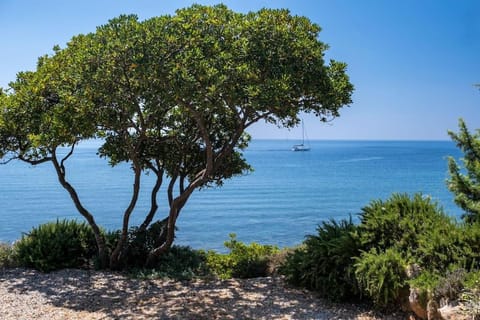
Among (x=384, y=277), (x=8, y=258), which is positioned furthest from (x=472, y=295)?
(x=8, y=258)

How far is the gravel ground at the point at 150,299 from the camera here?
6148 mm

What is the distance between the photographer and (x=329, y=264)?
6.72 meters

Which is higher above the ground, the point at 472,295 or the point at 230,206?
the point at 472,295


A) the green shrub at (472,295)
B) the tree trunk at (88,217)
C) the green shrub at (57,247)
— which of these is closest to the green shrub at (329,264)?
the green shrub at (472,295)

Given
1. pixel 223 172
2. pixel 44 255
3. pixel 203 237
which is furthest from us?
pixel 203 237

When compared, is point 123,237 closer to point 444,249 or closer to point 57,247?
point 57,247

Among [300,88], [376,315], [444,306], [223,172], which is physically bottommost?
[376,315]

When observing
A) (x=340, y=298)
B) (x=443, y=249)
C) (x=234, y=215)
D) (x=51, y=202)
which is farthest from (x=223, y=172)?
(x=51, y=202)

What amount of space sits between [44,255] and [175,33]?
17.0 ft

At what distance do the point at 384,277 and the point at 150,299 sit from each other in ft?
11.7

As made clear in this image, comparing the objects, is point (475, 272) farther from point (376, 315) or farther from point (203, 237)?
point (203, 237)

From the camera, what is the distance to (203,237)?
19062 millimetres

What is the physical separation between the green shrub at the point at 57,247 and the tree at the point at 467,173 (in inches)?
290

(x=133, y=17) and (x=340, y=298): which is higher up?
(x=133, y=17)
